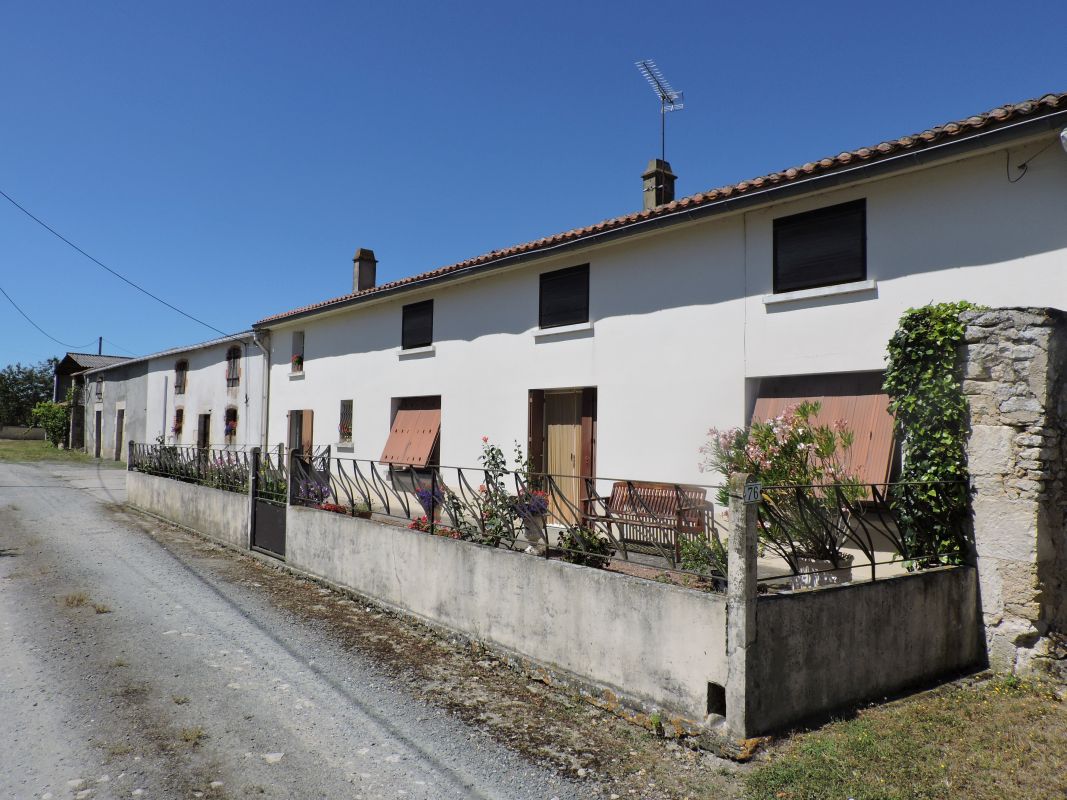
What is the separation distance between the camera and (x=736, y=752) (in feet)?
13.6

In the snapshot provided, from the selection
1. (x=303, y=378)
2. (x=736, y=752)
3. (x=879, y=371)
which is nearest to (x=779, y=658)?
(x=736, y=752)

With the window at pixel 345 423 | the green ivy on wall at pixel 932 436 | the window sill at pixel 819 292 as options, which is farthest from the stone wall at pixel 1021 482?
the window at pixel 345 423

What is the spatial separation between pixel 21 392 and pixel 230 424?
37812mm

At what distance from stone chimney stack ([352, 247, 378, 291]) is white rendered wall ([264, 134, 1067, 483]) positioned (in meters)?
4.23

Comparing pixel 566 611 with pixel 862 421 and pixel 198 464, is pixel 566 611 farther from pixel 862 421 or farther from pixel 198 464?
pixel 198 464

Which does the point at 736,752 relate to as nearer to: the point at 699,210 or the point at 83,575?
the point at 699,210

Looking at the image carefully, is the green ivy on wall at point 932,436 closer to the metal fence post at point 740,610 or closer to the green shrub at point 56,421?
the metal fence post at point 740,610

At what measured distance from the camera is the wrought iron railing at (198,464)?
1202cm

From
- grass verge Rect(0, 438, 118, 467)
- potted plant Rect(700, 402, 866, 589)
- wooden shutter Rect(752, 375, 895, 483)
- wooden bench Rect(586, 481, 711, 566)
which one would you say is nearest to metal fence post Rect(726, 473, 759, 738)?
potted plant Rect(700, 402, 866, 589)

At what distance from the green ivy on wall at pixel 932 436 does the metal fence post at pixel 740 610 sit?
2.11 meters

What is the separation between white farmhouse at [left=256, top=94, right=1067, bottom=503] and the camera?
6.25 m

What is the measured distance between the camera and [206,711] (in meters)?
4.79

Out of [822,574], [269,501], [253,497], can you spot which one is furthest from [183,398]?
[822,574]

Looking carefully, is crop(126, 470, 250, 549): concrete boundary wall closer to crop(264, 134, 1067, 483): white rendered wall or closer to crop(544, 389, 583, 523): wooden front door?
crop(264, 134, 1067, 483): white rendered wall
